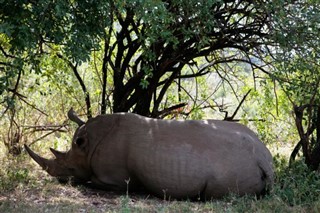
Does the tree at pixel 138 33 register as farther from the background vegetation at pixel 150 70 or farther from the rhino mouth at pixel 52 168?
the rhino mouth at pixel 52 168

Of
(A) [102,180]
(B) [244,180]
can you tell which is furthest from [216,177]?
(A) [102,180]

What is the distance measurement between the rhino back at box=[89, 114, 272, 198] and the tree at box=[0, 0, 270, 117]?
72cm

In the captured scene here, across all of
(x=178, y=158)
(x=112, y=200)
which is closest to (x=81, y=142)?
(x=112, y=200)

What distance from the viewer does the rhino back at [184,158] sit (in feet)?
21.4

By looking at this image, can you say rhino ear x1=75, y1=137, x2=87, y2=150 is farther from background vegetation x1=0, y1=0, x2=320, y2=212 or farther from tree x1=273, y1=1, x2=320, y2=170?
tree x1=273, y1=1, x2=320, y2=170

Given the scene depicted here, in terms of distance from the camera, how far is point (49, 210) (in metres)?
5.74

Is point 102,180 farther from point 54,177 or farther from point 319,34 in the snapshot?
point 319,34

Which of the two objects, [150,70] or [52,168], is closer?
[150,70]

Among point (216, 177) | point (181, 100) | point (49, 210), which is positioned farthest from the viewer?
point (181, 100)

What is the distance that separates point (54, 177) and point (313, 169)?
3700mm

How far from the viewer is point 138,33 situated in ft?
24.8

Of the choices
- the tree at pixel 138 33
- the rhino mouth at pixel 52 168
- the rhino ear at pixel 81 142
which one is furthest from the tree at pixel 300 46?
the rhino mouth at pixel 52 168

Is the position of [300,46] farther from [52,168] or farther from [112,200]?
[52,168]

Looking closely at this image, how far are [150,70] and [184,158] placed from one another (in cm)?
133
